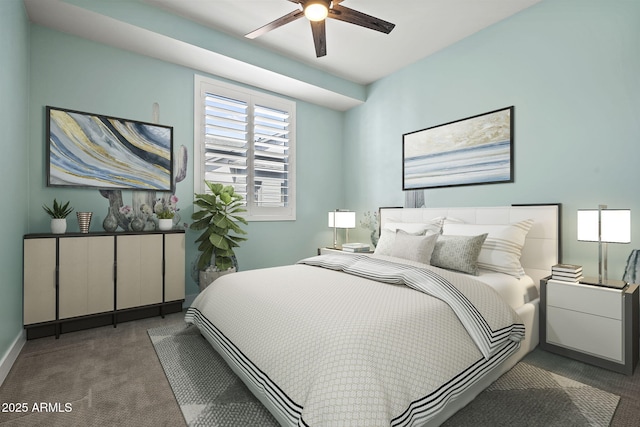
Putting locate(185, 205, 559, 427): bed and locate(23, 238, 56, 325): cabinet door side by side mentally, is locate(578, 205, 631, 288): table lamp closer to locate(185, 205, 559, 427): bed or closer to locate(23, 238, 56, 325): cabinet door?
locate(185, 205, 559, 427): bed

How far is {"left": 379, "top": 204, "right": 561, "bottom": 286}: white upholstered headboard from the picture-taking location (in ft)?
8.61

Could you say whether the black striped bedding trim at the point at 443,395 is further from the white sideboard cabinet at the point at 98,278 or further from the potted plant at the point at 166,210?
the potted plant at the point at 166,210

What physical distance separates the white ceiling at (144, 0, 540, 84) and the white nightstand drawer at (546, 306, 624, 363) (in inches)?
106

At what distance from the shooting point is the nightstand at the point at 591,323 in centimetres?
199

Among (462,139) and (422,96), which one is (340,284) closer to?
(462,139)

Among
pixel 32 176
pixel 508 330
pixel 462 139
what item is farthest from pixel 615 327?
pixel 32 176

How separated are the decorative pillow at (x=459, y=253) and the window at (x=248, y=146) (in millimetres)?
2270

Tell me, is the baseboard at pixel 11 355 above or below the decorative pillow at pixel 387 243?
below

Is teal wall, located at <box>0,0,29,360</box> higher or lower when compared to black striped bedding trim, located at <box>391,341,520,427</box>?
higher

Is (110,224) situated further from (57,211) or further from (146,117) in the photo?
(146,117)

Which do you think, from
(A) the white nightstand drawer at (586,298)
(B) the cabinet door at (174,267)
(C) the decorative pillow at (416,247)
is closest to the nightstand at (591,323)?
(A) the white nightstand drawer at (586,298)

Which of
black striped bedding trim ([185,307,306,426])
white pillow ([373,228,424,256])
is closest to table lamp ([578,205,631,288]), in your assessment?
white pillow ([373,228,424,256])

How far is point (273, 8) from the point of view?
2.89m

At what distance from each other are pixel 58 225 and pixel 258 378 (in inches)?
92.8
